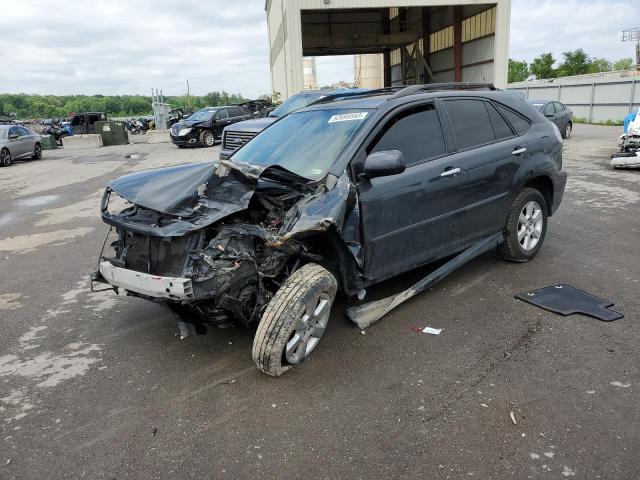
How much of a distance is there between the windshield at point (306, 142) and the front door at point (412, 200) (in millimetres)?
285

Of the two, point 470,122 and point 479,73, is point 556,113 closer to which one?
point 479,73

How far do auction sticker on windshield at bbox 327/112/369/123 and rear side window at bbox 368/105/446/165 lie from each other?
0.21 meters

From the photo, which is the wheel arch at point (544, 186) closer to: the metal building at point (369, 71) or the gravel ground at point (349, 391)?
the gravel ground at point (349, 391)

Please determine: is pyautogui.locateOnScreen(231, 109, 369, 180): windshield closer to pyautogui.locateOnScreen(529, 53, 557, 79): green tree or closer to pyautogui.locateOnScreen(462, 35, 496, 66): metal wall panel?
pyautogui.locateOnScreen(462, 35, 496, 66): metal wall panel

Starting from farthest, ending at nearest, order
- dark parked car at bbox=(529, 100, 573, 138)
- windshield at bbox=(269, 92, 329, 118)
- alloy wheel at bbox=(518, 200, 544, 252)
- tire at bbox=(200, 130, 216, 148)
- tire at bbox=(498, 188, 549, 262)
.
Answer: tire at bbox=(200, 130, 216, 148)
dark parked car at bbox=(529, 100, 573, 138)
windshield at bbox=(269, 92, 329, 118)
alloy wheel at bbox=(518, 200, 544, 252)
tire at bbox=(498, 188, 549, 262)

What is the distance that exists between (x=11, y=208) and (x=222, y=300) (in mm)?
8998

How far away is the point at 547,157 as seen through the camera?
17.7ft

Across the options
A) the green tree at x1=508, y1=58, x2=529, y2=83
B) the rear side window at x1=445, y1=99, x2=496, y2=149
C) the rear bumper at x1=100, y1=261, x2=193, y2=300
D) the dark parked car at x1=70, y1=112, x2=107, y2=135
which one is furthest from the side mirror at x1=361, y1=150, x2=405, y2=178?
the green tree at x1=508, y1=58, x2=529, y2=83

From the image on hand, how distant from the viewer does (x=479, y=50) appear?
90.7 ft

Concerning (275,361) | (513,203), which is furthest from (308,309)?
(513,203)

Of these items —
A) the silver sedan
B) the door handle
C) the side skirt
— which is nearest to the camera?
the side skirt

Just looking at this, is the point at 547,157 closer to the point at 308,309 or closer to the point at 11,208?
the point at 308,309

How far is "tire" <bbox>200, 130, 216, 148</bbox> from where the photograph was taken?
2198cm

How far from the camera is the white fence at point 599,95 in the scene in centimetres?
2800
